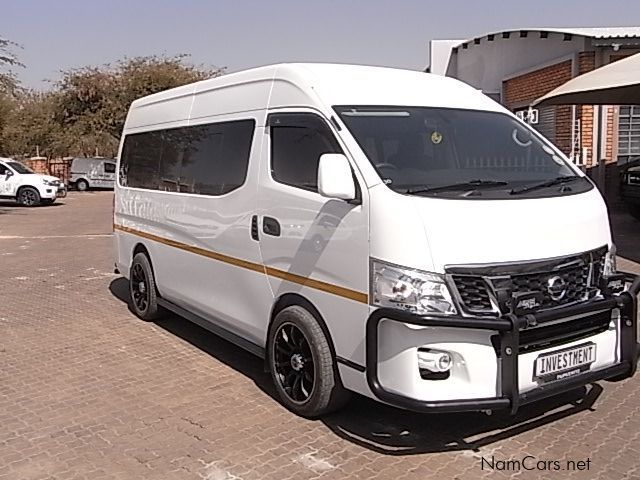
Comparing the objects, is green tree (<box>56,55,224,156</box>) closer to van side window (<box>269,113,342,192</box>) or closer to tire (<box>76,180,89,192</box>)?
tire (<box>76,180,89,192</box>)

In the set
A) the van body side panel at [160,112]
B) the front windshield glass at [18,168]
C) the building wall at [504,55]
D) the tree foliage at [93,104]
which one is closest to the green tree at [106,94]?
the tree foliage at [93,104]

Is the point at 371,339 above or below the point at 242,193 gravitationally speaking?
below

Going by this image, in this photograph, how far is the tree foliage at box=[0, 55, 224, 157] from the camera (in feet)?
128

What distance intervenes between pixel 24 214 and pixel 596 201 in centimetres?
2130

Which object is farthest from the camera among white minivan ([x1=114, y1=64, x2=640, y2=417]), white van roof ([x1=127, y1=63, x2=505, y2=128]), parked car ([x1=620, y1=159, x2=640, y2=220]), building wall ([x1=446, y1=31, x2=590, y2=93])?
building wall ([x1=446, y1=31, x2=590, y2=93])

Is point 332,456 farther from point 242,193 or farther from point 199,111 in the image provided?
point 199,111

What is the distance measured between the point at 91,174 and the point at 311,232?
31950 millimetres

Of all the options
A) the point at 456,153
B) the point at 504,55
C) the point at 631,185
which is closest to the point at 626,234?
the point at 631,185

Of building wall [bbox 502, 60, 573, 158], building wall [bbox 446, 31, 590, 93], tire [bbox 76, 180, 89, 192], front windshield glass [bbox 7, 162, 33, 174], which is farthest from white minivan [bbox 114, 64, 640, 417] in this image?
tire [bbox 76, 180, 89, 192]

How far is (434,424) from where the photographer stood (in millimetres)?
4781

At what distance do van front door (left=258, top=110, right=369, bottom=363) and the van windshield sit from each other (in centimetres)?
26

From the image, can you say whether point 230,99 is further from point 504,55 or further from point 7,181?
point 7,181

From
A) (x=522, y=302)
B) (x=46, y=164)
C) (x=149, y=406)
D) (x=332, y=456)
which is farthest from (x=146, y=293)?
(x=46, y=164)

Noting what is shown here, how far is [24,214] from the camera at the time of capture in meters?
22.8
